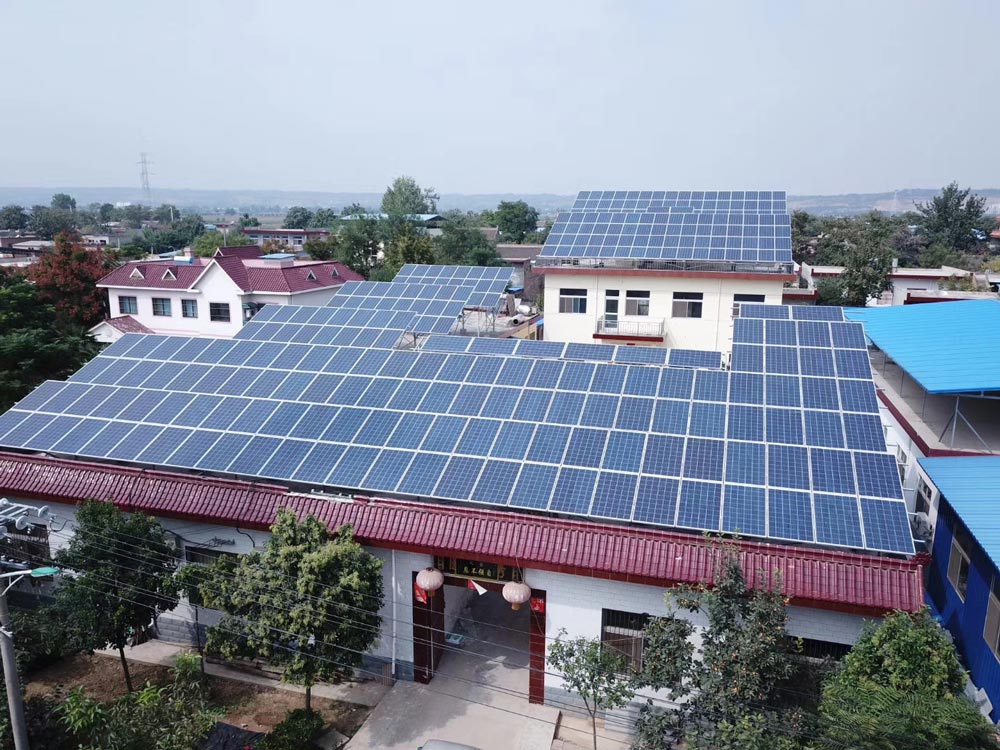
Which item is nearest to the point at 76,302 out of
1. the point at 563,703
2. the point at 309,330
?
the point at 309,330

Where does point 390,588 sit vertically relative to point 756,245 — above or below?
below

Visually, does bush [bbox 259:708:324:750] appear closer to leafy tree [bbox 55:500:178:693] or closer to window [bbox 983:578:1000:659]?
leafy tree [bbox 55:500:178:693]

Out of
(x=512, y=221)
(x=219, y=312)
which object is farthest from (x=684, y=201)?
(x=512, y=221)

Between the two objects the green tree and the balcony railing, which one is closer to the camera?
the green tree

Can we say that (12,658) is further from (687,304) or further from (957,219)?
(957,219)

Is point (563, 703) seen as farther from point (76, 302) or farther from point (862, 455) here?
point (76, 302)

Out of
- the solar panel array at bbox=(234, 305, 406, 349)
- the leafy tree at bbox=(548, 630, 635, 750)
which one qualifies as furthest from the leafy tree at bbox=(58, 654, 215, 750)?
the solar panel array at bbox=(234, 305, 406, 349)
